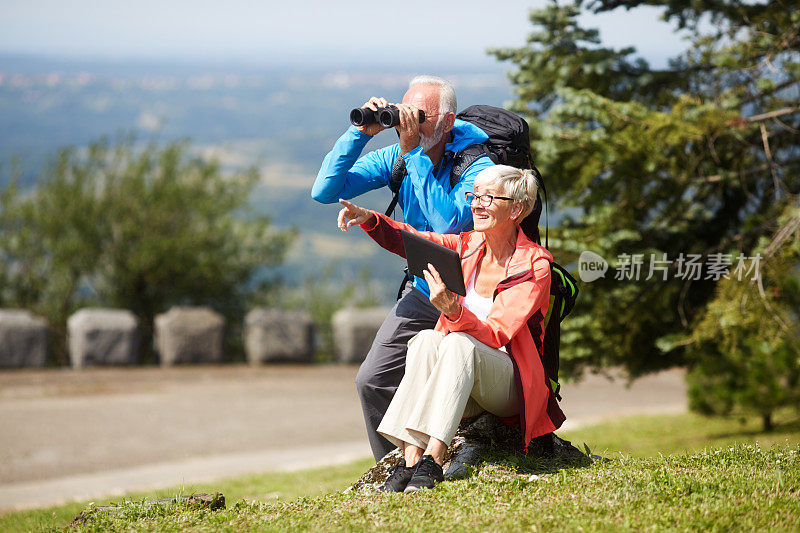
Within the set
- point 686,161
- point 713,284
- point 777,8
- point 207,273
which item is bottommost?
point 207,273

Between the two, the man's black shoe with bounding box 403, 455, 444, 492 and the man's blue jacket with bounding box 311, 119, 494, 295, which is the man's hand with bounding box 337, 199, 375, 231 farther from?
the man's black shoe with bounding box 403, 455, 444, 492

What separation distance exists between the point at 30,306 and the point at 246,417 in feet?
20.0

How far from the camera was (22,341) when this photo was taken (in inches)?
488

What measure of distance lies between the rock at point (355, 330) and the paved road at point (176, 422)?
364 millimetres

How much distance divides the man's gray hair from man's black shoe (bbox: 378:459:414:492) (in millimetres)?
1703

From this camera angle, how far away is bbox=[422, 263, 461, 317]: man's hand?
373 cm

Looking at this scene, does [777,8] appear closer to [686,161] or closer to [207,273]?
[686,161]

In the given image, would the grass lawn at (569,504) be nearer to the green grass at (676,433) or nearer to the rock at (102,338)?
the green grass at (676,433)

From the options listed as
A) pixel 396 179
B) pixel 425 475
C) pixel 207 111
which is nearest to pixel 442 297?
pixel 425 475

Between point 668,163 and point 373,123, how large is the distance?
4.01m

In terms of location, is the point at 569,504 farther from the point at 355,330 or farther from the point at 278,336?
the point at 278,336

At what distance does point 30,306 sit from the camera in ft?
47.6

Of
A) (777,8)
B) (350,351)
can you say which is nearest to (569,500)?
(777,8)

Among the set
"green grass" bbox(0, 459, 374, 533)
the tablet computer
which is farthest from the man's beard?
"green grass" bbox(0, 459, 374, 533)
